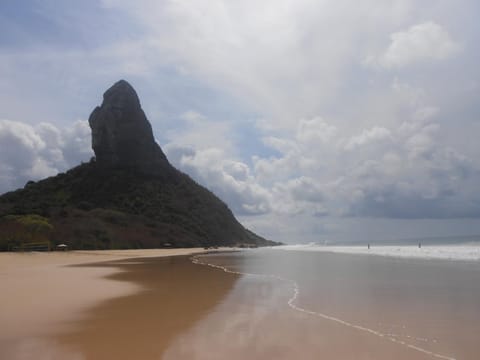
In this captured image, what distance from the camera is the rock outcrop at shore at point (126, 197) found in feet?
227

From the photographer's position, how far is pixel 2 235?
43719 mm

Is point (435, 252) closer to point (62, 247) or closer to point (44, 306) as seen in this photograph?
point (44, 306)

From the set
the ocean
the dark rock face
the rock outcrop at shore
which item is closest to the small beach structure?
the rock outcrop at shore

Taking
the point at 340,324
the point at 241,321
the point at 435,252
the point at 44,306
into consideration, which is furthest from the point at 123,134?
the point at 340,324

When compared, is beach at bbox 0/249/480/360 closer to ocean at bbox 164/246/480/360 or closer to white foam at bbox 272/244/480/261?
ocean at bbox 164/246/480/360

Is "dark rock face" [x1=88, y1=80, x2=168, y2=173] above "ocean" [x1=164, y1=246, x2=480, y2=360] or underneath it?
above

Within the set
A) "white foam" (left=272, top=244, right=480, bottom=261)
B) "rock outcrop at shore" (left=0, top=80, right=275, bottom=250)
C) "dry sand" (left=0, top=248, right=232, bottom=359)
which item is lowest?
"dry sand" (left=0, top=248, right=232, bottom=359)

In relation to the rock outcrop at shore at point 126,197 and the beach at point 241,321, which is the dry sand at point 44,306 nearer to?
the beach at point 241,321


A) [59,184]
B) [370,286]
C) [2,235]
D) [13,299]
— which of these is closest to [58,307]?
[13,299]

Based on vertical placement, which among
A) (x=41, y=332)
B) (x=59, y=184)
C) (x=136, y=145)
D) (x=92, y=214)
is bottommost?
(x=41, y=332)

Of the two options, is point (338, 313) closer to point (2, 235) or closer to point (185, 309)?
point (185, 309)

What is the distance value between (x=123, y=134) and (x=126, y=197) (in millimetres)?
19134

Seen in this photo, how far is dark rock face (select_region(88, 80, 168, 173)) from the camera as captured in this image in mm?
100500

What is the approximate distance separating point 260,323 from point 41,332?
14.7 ft
